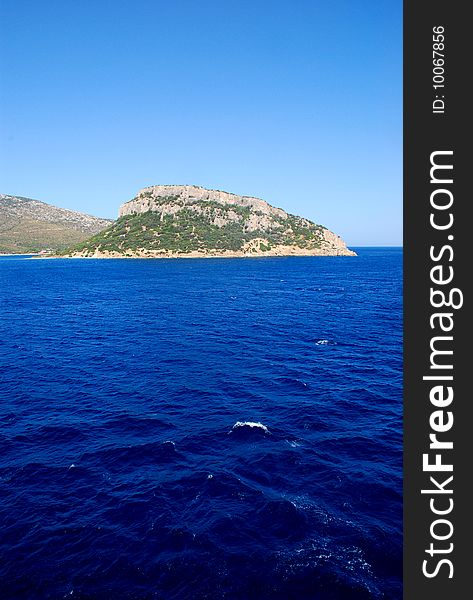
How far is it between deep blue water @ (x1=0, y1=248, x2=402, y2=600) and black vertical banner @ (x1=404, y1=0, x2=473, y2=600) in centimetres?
1131

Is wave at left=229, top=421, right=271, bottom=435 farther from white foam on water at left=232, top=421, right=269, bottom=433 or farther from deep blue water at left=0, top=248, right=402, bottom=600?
deep blue water at left=0, top=248, right=402, bottom=600

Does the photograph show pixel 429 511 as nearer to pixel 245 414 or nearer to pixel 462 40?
pixel 462 40

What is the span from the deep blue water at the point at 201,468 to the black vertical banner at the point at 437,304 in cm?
1131

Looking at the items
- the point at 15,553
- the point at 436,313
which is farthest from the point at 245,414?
the point at 436,313

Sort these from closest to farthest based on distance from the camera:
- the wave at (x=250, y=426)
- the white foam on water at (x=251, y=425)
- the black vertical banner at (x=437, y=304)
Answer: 1. the black vertical banner at (x=437, y=304)
2. the wave at (x=250, y=426)
3. the white foam on water at (x=251, y=425)

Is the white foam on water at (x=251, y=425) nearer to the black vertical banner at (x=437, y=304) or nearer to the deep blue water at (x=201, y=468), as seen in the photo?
the deep blue water at (x=201, y=468)

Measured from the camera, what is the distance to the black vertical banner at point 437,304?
1005 cm

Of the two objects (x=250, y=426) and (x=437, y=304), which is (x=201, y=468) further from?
(x=437, y=304)

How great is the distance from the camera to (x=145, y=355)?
190 feet

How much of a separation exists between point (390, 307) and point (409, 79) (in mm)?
94203

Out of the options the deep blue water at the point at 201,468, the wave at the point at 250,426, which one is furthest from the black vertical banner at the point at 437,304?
the wave at the point at 250,426

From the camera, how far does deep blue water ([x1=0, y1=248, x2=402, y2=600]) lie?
19.4 meters

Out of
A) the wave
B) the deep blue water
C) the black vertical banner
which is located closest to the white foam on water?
the wave

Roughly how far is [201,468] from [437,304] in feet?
78.1
